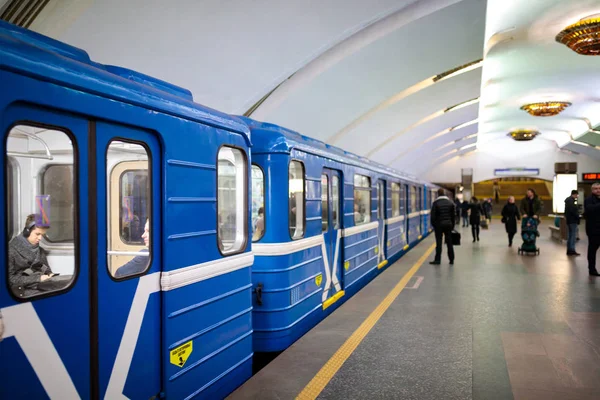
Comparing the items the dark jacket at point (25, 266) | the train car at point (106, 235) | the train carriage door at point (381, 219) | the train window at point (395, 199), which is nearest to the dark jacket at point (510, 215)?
the train window at point (395, 199)

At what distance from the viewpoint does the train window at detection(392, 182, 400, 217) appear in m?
12.7

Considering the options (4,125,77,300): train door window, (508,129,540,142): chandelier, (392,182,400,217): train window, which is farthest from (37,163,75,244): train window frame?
(508,129,540,142): chandelier

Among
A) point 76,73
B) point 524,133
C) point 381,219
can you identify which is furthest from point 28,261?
point 524,133

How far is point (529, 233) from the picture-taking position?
14.0 metres

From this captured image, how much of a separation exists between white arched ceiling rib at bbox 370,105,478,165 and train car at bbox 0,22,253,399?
2390cm

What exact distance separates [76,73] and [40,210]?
2.44ft

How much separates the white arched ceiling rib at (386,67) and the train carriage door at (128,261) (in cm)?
987

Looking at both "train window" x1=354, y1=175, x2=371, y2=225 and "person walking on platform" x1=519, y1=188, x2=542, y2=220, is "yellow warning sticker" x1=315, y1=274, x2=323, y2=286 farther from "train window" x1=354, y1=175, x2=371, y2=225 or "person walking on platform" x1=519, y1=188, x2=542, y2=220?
"person walking on platform" x1=519, y1=188, x2=542, y2=220

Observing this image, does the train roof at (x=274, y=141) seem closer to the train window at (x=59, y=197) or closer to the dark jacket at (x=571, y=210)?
the train window at (x=59, y=197)

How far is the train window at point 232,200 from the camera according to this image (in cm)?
436

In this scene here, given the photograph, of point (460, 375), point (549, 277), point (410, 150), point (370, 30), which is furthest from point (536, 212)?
point (410, 150)

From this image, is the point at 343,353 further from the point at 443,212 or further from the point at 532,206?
the point at 532,206

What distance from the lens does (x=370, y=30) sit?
1181cm

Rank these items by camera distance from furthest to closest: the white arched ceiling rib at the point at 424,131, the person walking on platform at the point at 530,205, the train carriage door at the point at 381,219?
the white arched ceiling rib at the point at 424,131 → the person walking on platform at the point at 530,205 → the train carriage door at the point at 381,219
